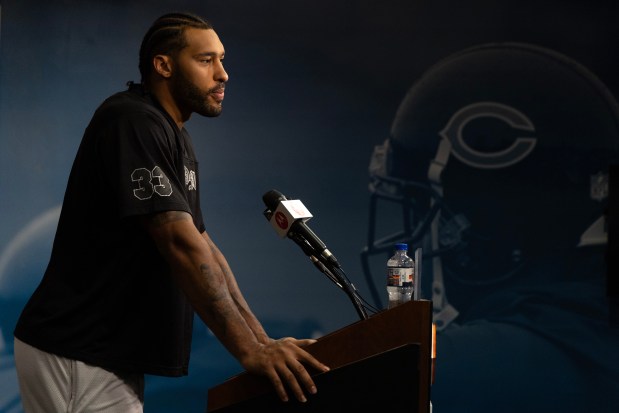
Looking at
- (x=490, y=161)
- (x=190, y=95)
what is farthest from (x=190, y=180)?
(x=490, y=161)

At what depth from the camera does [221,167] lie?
4434 millimetres

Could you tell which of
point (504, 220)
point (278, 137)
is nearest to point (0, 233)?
point (278, 137)

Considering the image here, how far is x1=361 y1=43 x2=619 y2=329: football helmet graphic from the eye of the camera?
14.4ft

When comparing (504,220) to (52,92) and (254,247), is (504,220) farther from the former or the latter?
(52,92)

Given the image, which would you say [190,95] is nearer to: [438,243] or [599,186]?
[438,243]

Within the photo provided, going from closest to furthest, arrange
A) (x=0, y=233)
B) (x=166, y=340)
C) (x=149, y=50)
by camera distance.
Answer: (x=166, y=340), (x=149, y=50), (x=0, y=233)

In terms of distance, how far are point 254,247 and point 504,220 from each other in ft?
4.47

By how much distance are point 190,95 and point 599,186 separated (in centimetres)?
310

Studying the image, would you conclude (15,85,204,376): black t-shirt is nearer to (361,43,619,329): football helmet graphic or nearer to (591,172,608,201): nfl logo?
(361,43,619,329): football helmet graphic

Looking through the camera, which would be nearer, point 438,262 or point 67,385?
point 67,385

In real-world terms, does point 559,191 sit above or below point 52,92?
below

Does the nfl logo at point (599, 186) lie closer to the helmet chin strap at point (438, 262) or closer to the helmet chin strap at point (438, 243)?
the helmet chin strap at point (438, 243)

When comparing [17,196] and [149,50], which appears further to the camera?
[17,196]

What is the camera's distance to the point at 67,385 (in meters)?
1.63
